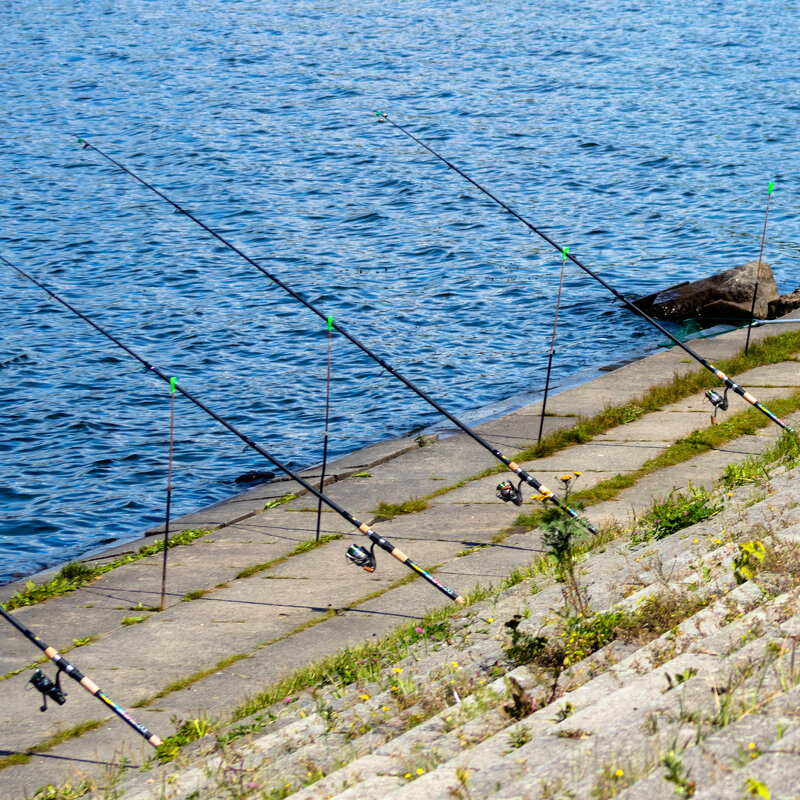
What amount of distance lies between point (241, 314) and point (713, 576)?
11.1 meters

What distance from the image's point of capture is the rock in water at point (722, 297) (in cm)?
1368

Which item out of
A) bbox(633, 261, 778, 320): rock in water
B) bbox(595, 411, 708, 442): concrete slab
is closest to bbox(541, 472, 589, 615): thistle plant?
bbox(595, 411, 708, 442): concrete slab

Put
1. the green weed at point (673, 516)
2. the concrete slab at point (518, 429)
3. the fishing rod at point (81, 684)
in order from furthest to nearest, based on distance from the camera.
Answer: the concrete slab at point (518, 429), the green weed at point (673, 516), the fishing rod at point (81, 684)

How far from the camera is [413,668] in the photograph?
5.06 metres

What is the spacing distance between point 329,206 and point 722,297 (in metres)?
7.94

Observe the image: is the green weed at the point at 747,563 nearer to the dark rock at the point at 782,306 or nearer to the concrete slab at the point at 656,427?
the concrete slab at the point at 656,427

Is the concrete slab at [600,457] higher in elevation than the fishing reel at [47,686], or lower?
lower

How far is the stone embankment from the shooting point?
11.4 feet

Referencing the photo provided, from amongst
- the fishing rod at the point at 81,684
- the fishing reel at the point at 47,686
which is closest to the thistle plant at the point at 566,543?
the fishing rod at the point at 81,684

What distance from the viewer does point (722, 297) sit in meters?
13.9

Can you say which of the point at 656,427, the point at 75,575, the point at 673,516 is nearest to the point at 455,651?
the point at 673,516

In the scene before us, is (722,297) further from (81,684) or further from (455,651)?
(81,684)

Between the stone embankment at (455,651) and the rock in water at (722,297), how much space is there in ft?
16.8

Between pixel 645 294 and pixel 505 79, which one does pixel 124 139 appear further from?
pixel 645 294
